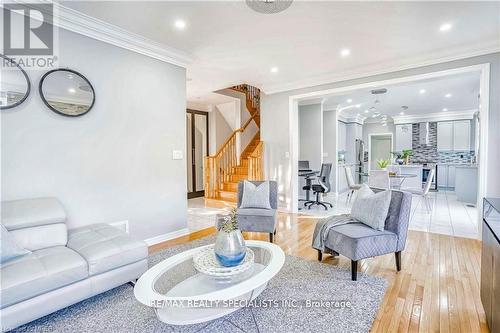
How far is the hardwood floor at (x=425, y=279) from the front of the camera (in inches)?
74.2

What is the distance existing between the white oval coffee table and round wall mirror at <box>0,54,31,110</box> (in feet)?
7.00

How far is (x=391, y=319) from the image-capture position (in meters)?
1.92

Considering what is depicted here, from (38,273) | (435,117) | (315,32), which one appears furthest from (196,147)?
(435,117)

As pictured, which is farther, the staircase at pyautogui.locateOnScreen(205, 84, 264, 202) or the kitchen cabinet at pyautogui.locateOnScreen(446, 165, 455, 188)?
the kitchen cabinet at pyautogui.locateOnScreen(446, 165, 455, 188)

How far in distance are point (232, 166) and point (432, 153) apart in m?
7.63

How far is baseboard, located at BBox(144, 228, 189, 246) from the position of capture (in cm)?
354

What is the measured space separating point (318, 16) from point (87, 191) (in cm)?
324

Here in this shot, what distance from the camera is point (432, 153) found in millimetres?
9320

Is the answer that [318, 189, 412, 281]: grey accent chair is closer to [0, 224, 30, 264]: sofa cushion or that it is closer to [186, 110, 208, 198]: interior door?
[0, 224, 30, 264]: sofa cushion

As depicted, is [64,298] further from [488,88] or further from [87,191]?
[488,88]

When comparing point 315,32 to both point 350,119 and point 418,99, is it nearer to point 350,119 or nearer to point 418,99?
point 418,99

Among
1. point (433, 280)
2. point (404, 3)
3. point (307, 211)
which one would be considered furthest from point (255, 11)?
point (307, 211)

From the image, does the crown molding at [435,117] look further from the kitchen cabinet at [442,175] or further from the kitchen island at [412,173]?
the kitchen island at [412,173]

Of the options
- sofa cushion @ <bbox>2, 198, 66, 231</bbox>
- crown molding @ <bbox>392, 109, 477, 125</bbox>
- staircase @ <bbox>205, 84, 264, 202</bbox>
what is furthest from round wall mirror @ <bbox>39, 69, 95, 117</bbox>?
crown molding @ <bbox>392, 109, 477, 125</bbox>
